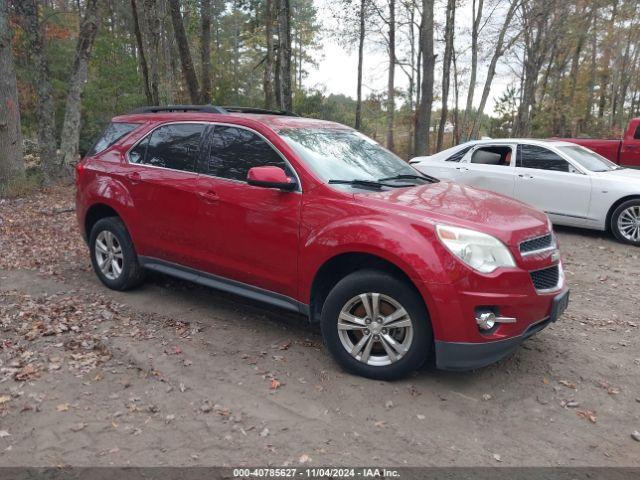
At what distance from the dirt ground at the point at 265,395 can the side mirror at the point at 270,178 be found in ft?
4.50

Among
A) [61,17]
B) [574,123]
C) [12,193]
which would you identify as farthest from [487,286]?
[574,123]

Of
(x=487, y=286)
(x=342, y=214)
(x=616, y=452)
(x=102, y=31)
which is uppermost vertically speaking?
(x=102, y=31)

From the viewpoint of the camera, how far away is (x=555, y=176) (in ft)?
28.5

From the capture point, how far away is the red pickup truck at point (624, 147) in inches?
465

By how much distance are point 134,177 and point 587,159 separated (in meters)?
7.44

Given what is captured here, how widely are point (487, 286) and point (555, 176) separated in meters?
6.11

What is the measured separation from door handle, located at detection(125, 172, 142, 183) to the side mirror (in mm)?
1712

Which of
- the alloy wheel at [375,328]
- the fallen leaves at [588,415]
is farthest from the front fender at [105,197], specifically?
the fallen leaves at [588,415]

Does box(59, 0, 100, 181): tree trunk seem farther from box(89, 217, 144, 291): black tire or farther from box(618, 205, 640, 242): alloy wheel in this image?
box(618, 205, 640, 242): alloy wheel

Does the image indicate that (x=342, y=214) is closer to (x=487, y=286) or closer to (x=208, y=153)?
(x=487, y=286)

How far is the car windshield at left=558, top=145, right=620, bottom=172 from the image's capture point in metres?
8.74

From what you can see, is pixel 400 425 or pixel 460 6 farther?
pixel 460 6

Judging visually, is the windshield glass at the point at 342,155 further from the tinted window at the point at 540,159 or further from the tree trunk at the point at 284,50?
the tree trunk at the point at 284,50

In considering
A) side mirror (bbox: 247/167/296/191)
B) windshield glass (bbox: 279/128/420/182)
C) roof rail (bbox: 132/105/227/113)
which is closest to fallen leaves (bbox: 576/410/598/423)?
A: windshield glass (bbox: 279/128/420/182)
